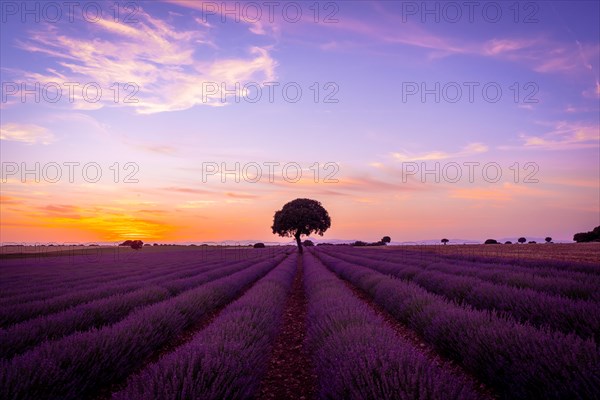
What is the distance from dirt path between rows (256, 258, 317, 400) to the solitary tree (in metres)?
33.8

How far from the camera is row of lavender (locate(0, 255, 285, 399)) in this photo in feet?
9.03

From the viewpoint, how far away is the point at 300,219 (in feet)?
134

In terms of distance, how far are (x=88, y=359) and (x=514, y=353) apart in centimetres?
385

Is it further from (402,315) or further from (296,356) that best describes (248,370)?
(402,315)

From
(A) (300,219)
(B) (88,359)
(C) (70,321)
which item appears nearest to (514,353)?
(B) (88,359)

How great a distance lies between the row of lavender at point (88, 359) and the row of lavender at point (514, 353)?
348cm

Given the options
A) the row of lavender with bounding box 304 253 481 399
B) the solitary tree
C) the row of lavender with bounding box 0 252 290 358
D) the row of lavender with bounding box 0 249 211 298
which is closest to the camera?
the row of lavender with bounding box 304 253 481 399

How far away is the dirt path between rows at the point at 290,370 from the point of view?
11.9ft

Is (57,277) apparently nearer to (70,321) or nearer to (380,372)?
(70,321)

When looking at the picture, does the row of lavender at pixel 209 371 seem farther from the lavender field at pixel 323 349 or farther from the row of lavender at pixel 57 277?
the row of lavender at pixel 57 277

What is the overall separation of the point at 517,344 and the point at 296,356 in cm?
281

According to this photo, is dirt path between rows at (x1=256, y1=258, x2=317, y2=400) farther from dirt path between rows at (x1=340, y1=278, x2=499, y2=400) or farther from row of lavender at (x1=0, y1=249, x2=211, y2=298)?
row of lavender at (x1=0, y1=249, x2=211, y2=298)

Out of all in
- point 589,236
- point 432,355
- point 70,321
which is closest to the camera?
point 432,355

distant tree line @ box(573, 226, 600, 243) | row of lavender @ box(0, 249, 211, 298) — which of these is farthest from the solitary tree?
distant tree line @ box(573, 226, 600, 243)
